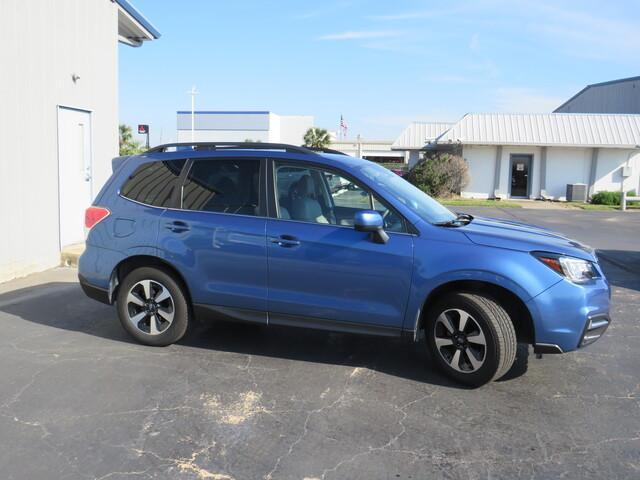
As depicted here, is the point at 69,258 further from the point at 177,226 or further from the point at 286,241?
the point at 286,241

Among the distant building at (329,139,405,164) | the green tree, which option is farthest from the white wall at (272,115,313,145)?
the green tree

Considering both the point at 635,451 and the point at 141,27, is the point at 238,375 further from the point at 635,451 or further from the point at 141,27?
the point at 141,27

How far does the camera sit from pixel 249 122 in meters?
80.5

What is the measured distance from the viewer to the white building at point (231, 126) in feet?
261

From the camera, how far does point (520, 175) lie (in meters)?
31.3

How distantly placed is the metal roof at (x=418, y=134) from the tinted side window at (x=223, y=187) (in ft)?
120

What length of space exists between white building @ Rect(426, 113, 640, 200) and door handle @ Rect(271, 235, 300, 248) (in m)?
26.8

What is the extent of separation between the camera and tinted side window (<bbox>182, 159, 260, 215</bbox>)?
4969mm

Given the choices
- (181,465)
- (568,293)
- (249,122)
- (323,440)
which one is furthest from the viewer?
(249,122)

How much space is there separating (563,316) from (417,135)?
130 feet

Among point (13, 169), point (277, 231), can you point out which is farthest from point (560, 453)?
point (13, 169)

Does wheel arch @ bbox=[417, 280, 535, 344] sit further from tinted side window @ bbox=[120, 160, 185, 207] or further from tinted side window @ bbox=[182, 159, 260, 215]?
tinted side window @ bbox=[120, 160, 185, 207]

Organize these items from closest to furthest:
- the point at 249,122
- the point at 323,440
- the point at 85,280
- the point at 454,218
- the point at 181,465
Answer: the point at 181,465
the point at 323,440
the point at 454,218
the point at 85,280
the point at 249,122

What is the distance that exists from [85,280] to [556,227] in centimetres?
1521
